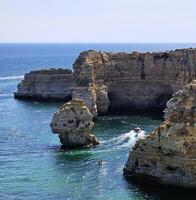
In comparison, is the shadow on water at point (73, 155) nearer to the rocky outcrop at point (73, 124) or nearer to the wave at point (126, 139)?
the rocky outcrop at point (73, 124)

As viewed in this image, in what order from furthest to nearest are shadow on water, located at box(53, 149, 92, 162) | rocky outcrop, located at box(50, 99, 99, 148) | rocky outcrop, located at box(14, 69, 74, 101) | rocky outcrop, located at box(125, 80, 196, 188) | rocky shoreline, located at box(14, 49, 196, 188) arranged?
rocky outcrop, located at box(14, 69, 74, 101)
rocky outcrop, located at box(50, 99, 99, 148)
shadow on water, located at box(53, 149, 92, 162)
rocky shoreline, located at box(14, 49, 196, 188)
rocky outcrop, located at box(125, 80, 196, 188)

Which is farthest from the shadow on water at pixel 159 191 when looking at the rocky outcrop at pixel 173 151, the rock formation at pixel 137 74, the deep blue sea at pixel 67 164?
the rock formation at pixel 137 74

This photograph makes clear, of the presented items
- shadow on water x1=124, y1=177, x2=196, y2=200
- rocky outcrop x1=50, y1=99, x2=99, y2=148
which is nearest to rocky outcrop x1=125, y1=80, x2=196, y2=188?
shadow on water x1=124, y1=177, x2=196, y2=200

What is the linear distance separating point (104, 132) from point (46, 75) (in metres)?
43.1

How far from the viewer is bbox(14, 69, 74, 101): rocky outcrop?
127 meters

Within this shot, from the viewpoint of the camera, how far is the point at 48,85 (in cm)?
12800

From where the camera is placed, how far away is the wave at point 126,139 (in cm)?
7819

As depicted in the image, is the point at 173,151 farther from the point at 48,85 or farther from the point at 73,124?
the point at 48,85

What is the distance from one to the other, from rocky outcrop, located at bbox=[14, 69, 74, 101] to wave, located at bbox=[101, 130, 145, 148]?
4088 cm

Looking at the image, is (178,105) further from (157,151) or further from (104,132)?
(104,132)

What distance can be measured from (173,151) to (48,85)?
75.4 meters

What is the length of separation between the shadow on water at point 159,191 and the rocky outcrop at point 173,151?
26.4 inches

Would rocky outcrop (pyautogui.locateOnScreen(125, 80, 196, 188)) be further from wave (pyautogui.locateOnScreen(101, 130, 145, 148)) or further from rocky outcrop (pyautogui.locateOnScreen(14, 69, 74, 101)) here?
rocky outcrop (pyautogui.locateOnScreen(14, 69, 74, 101))

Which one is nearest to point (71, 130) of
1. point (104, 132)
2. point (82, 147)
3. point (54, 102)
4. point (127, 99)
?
point (82, 147)
